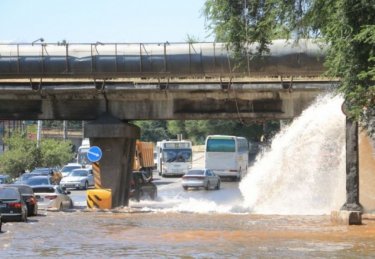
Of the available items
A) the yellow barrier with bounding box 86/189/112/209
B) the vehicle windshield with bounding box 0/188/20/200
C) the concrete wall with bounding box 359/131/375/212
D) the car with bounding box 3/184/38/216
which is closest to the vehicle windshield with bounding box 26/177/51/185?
the yellow barrier with bounding box 86/189/112/209

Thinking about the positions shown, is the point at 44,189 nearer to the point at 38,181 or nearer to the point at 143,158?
the point at 38,181

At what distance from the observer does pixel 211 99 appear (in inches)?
1620

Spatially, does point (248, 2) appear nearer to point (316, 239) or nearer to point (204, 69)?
point (316, 239)

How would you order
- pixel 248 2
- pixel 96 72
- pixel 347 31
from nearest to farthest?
pixel 347 31, pixel 248 2, pixel 96 72

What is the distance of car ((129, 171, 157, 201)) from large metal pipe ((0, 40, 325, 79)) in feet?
23.1

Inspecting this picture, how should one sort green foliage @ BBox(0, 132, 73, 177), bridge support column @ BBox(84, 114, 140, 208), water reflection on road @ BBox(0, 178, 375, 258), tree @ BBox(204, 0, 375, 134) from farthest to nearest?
green foliage @ BBox(0, 132, 73, 177)
bridge support column @ BBox(84, 114, 140, 208)
water reflection on road @ BBox(0, 178, 375, 258)
tree @ BBox(204, 0, 375, 134)

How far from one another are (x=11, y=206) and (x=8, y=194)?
0.45 meters

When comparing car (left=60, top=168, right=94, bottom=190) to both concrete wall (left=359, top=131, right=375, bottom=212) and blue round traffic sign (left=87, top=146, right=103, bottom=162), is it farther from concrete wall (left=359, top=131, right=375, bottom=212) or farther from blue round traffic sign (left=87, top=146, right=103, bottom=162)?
concrete wall (left=359, top=131, right=375, bottom=212)

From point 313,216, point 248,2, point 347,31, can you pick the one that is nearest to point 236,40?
point 248,2

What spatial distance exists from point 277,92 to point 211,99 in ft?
10.4

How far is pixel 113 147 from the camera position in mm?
41031

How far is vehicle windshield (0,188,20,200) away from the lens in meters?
28.7

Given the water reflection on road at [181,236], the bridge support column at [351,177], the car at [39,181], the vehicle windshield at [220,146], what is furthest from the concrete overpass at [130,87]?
the vehicle windshield at [220,146]

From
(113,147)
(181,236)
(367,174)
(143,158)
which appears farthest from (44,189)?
(143,158)
